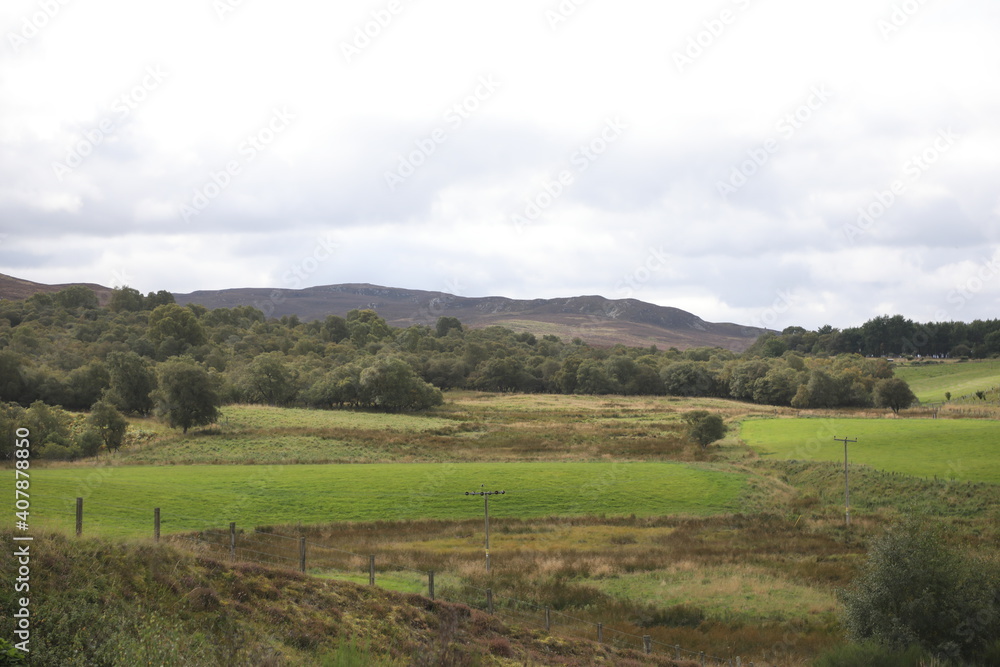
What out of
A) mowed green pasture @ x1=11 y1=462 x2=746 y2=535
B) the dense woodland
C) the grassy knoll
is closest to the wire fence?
the grassy knoll

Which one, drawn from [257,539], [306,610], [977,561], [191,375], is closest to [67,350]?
[191,375]

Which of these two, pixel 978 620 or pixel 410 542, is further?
pixel 410 542

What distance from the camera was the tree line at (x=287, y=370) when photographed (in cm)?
8125

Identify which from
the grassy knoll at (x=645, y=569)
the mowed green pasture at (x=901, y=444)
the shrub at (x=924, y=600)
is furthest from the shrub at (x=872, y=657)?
the mowed green pasture at (x=901, y=444)

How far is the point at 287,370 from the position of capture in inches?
4210

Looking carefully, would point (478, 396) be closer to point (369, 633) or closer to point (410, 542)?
point (410, 542)

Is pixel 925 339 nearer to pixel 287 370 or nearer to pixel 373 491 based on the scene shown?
pixel 287 370

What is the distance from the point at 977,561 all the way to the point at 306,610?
21194 millimetres

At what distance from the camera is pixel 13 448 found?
50.1 m

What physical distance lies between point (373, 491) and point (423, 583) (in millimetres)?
23006

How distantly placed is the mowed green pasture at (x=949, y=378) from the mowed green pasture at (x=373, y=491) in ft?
266

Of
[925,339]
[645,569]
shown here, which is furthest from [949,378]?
[645,569]

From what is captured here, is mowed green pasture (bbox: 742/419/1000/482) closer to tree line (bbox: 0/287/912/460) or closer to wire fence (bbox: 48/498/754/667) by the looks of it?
tree line (bbox: 0/287/912/460)

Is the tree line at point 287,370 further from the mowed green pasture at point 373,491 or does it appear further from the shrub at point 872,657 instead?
the shrub at point 872,657
